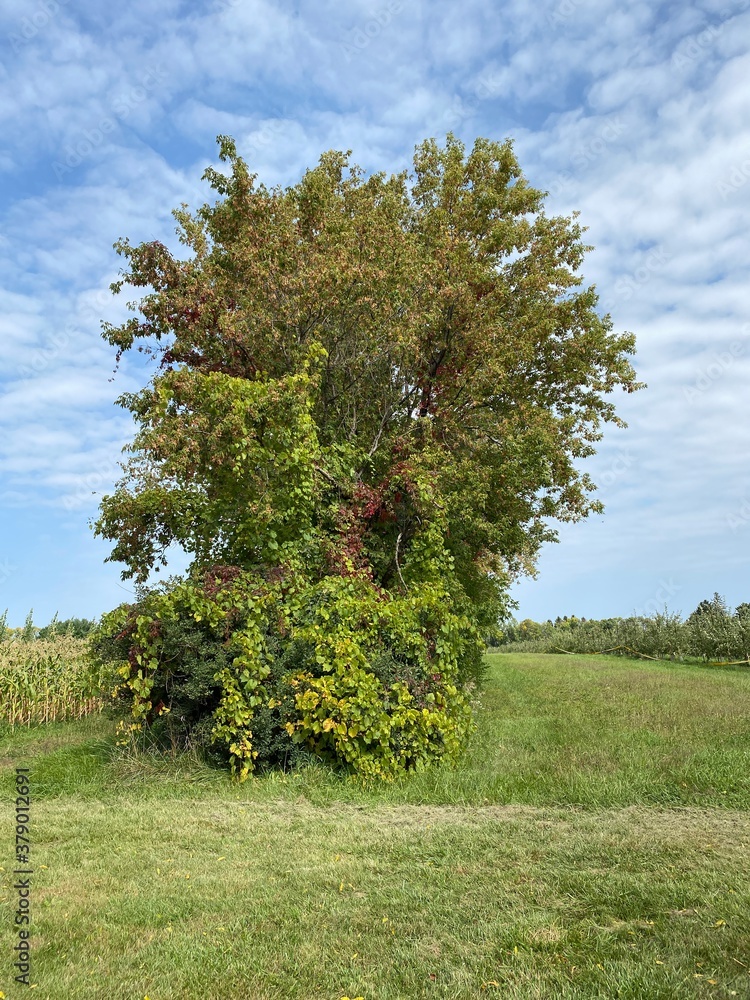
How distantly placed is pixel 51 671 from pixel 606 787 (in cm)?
1492

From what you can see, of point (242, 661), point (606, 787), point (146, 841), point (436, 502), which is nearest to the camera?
point (146, 841)

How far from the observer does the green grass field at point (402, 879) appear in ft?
12.3

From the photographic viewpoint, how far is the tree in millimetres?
10398

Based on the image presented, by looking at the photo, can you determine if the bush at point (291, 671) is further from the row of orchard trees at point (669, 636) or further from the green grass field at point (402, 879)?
the row of orchard trees at point (669, 636)

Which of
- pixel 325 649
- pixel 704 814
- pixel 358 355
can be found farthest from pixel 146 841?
pixel 358 355

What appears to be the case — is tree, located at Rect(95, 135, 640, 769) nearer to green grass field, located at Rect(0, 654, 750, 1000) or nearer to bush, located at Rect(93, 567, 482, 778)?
bush, located at Rect(93, 567, 482, 778)

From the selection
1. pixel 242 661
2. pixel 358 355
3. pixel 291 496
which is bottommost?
pixel 242 661

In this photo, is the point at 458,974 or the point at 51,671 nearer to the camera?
the point at 458,974

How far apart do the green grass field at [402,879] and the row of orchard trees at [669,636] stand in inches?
673

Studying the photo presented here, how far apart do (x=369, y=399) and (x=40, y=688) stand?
11.1 meters

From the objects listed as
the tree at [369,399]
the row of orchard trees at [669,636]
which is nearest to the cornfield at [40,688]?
the tree at [369,399]

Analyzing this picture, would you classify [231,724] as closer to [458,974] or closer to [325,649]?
[325,649]

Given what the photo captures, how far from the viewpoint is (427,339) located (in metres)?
14.4

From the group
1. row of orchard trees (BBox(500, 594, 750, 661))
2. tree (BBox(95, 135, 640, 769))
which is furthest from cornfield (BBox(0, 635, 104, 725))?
row of orchard trees (BBox(500, 594, 750, 661))
